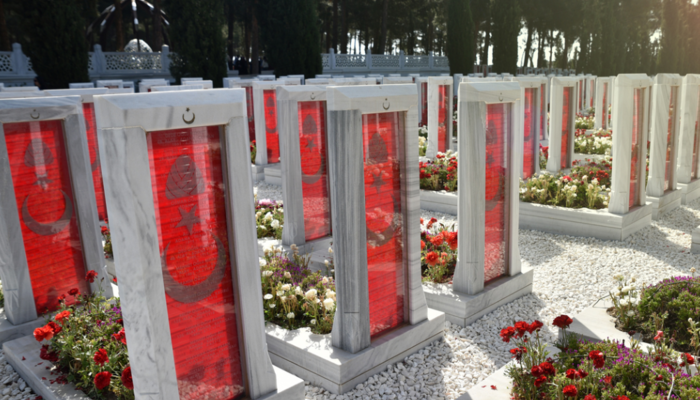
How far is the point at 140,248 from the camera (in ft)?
9.34

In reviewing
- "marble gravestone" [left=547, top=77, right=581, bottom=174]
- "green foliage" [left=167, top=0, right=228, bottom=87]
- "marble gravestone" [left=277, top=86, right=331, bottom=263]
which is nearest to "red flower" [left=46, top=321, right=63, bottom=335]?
"marble gravestone" [left=277, top=86, right=331, bottom=263]

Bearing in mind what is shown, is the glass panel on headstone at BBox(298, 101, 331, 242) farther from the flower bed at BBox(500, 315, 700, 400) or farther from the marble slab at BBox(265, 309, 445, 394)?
the flower bed at BBox(500, 315, 700, 400)

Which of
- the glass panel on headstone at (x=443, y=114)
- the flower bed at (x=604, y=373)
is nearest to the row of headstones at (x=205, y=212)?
the flower bed at (x=604, y=373)

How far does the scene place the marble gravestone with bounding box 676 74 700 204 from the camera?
941cm

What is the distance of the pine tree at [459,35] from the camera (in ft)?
99.5

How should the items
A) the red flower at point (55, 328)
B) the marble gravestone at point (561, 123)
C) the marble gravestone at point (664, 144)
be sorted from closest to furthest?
the red flower at point (55, 328) → the marble gravestone at point (664, 144) → the marble gravestone at point (561, 123)

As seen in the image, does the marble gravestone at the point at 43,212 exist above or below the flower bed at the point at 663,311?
above

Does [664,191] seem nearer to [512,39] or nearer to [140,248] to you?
[140,248]

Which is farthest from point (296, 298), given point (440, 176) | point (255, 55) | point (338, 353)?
point (255, 55)

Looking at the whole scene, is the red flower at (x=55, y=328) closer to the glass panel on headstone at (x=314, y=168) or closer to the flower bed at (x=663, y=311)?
the glass panel on headstone at (x=314, y=168)

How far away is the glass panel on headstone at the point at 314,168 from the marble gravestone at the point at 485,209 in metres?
2.17

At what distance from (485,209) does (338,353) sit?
2.20 meters

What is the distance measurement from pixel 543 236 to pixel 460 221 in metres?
3.32

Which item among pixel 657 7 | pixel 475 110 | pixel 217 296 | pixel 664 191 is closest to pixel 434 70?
pixel 664 191
